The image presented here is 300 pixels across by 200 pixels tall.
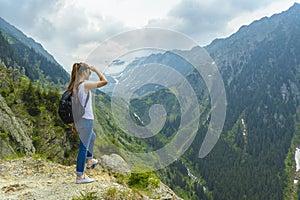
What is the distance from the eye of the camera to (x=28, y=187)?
8031 millimetres

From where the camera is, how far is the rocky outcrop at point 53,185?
6.96 meters

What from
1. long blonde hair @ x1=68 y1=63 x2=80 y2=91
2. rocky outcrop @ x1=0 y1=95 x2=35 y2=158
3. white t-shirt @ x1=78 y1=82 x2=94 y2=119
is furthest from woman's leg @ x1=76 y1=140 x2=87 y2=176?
rocky outcrop @ x1=0 y1=95 x2=35 y2=158

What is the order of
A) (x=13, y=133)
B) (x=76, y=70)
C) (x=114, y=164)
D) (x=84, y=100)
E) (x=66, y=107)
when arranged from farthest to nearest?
(x=13, y=133), (x=114, y=164), (x=76, y=70), (x=84, y=100), (x=66, y=107)

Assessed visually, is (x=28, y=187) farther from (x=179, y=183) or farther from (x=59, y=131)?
(x=179, y=183)

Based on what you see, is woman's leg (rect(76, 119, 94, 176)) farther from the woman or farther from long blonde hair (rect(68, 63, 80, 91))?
long blonde hair (rect(68, 63, 80, 91))

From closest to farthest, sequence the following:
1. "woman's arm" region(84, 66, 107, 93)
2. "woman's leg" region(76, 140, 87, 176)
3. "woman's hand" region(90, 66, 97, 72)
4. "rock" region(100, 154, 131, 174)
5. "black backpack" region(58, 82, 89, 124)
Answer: "black backpack" region(58, 82, 89, 124) < "woman's arm" region(84, 66, 107, 93) < "woman's hand" region(90, 66, 97, 72) < "woman's leg" region(76, 140, 87, 176) < "rock" region(100, 154, 131, 174)

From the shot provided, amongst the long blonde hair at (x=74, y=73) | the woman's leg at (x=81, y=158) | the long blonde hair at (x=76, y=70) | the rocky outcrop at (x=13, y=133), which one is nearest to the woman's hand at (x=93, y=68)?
the long blonde hair at (x=76, y=70)

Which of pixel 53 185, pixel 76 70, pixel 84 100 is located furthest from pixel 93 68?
pixel 53 185

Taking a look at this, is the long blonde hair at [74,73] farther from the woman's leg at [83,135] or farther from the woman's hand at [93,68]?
the woman's leg at [83,135]

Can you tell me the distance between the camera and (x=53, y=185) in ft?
26.2

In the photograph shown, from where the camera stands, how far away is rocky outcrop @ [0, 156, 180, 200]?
696 centimetres

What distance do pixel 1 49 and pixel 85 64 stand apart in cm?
15882

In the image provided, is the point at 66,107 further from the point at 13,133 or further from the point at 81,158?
the point at 13,133

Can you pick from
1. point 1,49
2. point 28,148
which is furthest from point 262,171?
point 28,148
